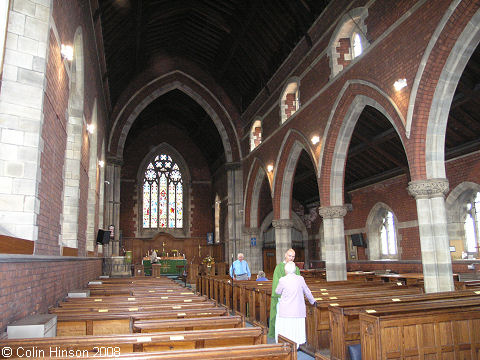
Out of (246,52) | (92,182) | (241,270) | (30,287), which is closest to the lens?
(30,287)

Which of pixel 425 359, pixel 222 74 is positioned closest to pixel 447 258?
pixel 425 359

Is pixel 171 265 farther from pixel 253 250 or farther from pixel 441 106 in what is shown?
pixel 441 106

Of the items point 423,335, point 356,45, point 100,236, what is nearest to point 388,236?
point 356,45

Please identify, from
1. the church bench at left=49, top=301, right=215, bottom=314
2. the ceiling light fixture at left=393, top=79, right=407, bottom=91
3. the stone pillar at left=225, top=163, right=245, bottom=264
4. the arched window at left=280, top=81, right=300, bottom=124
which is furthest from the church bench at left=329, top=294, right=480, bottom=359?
the stone pillar at left=225, top=163, right=245, bottom=264

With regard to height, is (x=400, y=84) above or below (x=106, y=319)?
above

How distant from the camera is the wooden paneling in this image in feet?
12.4

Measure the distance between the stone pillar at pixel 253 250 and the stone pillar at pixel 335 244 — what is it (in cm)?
766

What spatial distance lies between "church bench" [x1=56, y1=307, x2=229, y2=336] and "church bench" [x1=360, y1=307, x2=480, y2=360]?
152 cm

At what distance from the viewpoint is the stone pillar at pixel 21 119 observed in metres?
4.80

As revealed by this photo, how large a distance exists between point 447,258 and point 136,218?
2053 centimetres

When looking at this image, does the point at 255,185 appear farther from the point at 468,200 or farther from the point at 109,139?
the point at 468,200

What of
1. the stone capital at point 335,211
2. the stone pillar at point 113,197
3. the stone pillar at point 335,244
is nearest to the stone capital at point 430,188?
the stone pillar at point 335,244

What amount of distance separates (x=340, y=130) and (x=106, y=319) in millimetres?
8657

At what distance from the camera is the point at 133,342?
282cm
